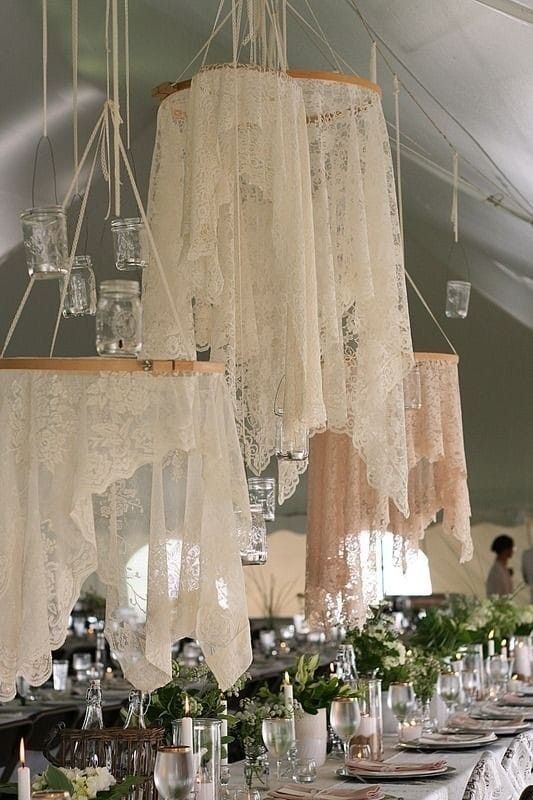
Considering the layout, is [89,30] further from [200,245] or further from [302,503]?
[302,503]

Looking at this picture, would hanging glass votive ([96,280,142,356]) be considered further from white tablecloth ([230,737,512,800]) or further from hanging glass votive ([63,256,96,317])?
white tablecloth ([230,737,512,800])

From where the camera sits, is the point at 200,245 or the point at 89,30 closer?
the point at 200,245

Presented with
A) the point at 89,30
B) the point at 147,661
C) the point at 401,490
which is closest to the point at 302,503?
the point at 89,30

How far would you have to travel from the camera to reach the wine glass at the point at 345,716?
3686 mm

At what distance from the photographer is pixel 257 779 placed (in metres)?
3.51

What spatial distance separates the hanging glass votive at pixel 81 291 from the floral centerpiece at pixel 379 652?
6.61ft

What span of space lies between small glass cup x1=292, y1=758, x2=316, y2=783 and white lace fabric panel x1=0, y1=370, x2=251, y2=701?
1100mm

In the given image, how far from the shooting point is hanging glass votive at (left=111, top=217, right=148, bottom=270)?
3.21m

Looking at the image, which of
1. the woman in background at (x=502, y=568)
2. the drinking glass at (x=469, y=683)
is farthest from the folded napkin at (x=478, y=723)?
the woman in background at (x=502, y=568)

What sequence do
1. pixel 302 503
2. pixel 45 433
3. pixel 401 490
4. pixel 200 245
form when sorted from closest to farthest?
pixel 45 433, pixel 200 245, pixel 401 490, pixel 302 503

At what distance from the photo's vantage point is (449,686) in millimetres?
4680

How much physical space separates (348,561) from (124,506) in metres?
2.16

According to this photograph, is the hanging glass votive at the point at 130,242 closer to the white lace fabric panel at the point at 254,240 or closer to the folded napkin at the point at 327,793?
the white lace fabric panel at the point at 254,240

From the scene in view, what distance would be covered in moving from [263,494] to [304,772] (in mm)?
843
